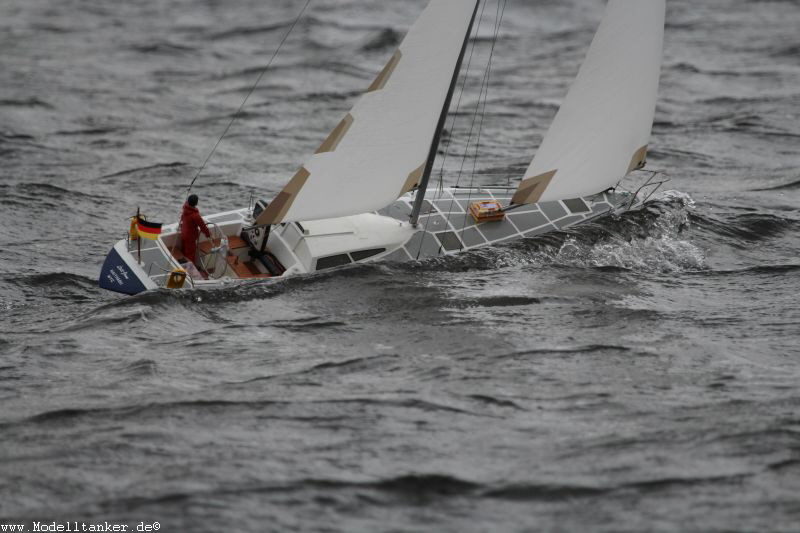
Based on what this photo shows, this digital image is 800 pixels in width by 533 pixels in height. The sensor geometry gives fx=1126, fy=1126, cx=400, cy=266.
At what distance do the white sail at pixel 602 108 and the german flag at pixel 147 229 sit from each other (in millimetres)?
6521

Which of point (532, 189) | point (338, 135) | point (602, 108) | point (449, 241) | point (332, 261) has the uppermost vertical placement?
point (602, 108)

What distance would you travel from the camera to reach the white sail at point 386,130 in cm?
1927

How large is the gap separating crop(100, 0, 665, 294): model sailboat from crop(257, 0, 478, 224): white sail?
0.06ft

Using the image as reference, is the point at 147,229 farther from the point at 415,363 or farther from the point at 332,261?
the point at 415,363

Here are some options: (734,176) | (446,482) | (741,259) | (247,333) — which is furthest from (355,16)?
(446,482)

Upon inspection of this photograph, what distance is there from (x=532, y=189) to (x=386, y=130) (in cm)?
301

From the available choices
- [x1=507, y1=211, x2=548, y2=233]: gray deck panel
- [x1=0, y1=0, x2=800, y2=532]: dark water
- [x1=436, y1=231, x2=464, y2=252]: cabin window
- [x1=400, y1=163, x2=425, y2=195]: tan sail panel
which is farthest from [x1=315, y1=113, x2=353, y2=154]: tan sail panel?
[x1=507, y1=211, x2=548, y2=233]: gray deck panel

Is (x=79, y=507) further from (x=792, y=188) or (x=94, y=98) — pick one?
(x=94, y=98)

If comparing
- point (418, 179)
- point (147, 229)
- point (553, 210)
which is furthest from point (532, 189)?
point (147, 229)

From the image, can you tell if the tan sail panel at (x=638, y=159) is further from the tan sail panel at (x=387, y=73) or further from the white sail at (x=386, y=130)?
the tan sail panel at (x=387, y=73)

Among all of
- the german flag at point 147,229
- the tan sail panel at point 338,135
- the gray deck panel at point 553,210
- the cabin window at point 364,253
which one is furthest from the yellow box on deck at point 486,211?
the german flag at point 147,229

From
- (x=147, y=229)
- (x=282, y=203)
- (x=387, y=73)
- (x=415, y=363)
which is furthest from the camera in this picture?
(x=387, y=73)

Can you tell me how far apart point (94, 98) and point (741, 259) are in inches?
846

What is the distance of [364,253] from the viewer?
1986 centimetres
